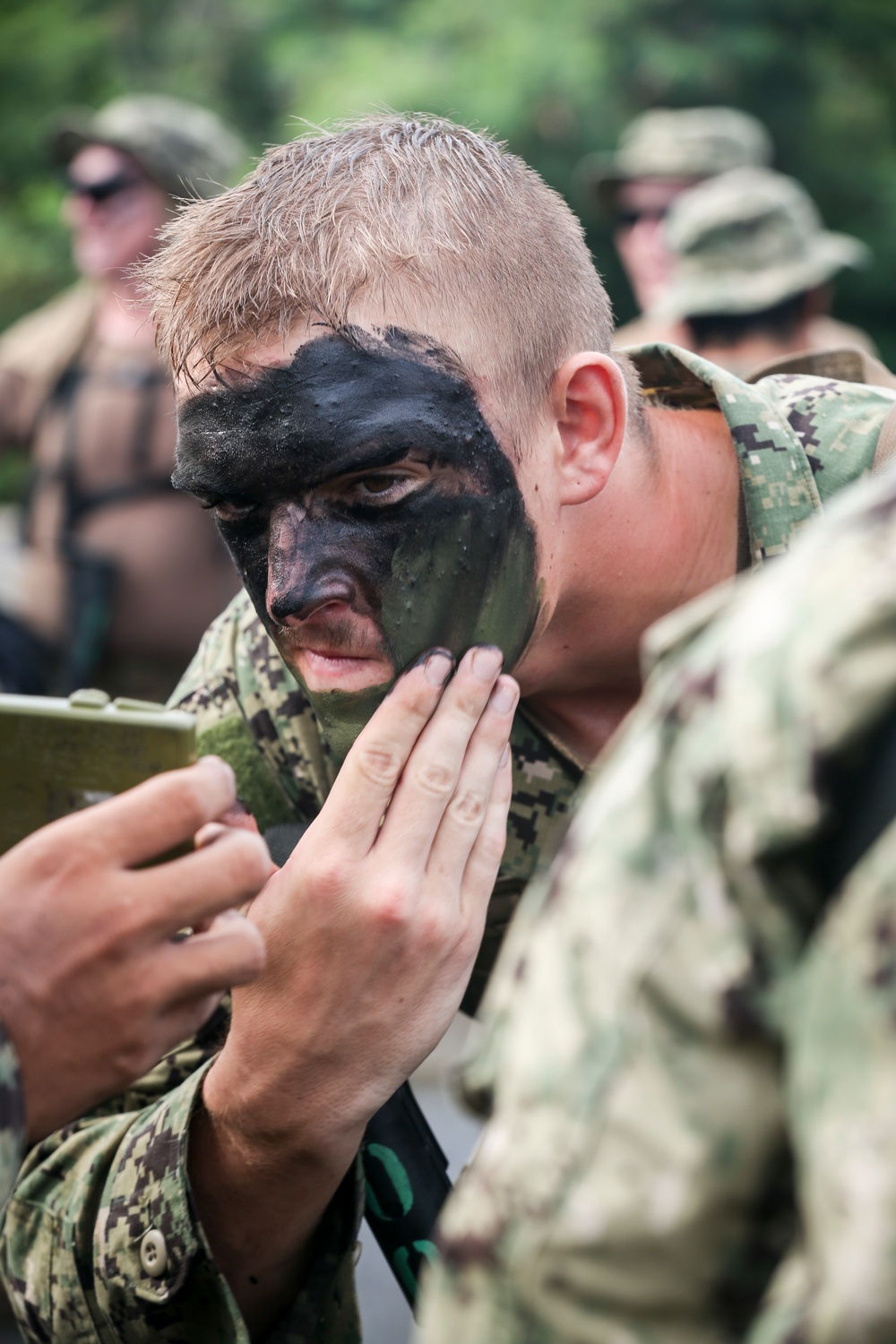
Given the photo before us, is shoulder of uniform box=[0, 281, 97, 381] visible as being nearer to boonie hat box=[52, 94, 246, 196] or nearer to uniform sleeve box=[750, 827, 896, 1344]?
boonie hat box=[52, 94, 246, 196]

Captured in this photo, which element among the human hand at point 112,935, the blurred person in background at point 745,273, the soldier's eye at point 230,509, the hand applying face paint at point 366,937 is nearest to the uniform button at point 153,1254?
the hand applying face paint at point 366,937

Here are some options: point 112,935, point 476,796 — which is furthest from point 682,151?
point 112,935

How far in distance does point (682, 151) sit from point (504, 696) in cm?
608

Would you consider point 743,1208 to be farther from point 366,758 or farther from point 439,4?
point 439,4

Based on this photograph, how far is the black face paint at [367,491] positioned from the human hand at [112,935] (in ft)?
2.33

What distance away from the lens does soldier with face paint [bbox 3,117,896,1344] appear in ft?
6.64

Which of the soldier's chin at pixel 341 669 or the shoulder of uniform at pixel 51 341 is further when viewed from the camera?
the shoulder of uniform at pixel 51 341

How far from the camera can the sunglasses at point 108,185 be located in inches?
239

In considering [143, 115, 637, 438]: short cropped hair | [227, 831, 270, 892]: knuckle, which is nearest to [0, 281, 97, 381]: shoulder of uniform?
[143, 115, 637, 438]: short cropped hair

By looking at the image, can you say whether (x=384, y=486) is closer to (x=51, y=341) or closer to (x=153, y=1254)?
(x=153, y=1254)

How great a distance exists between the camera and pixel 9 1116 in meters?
1.36

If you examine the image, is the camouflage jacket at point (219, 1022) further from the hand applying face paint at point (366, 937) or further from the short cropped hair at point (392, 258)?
the short cropped hair at point (392, 258)

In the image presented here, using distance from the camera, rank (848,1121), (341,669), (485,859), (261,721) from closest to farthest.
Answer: (848,1121) < (485,859) < (341,669) < (261,721)

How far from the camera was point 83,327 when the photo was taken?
575cm
